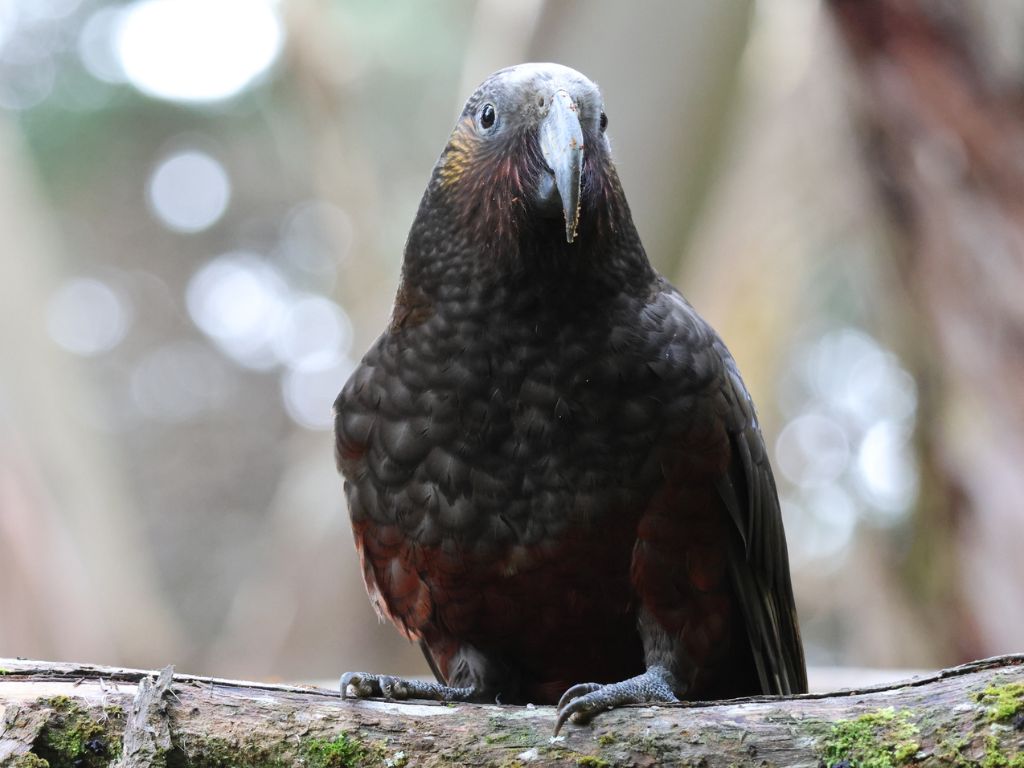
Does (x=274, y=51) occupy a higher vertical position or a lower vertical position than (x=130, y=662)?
higher

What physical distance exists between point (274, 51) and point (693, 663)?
954cm

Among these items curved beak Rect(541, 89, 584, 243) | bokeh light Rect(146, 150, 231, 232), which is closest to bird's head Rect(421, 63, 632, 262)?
curved beak Rect(541, 89, 584, 243)

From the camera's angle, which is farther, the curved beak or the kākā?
the kākā

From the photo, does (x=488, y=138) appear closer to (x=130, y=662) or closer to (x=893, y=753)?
(x=893, y=753)

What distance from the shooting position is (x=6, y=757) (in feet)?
10.2

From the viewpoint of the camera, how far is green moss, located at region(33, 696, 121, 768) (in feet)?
10.4

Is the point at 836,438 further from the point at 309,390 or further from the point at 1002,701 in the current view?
the point at 1002,701

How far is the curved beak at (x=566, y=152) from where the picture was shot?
11.7 ft

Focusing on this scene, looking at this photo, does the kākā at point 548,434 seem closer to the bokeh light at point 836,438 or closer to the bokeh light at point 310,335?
the bokeh light at point 836,438

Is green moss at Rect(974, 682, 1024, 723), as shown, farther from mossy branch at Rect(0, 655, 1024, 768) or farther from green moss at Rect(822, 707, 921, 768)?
green moss at Rect(822, 707, 921, 768)

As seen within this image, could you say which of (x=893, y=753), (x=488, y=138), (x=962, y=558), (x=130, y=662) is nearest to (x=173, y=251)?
(x=130, y=662)

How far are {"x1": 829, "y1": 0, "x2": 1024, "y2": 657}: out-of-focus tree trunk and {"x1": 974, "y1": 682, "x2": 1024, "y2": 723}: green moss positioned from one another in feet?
14.5

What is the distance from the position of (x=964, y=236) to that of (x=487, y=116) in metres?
4.11

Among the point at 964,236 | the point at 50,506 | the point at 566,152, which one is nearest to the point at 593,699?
the point at 566,152
